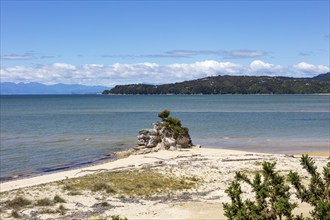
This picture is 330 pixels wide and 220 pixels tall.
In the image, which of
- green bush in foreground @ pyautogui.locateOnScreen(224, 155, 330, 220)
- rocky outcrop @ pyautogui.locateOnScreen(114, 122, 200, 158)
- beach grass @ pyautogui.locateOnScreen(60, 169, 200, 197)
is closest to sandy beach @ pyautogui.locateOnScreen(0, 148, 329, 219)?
beach grass @ pyautogui.locateOnScreen(60, 169, 200, 197)

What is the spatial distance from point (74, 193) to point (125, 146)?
30.3 metres

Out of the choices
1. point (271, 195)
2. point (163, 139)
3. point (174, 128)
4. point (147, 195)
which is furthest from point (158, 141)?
point (271, 195)

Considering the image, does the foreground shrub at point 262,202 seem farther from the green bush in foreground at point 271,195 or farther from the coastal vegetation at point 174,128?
the coastal vegetation at point 174,128

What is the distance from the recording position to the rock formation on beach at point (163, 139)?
45.6 m

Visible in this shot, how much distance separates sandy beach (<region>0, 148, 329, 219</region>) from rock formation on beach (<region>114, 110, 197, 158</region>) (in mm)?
11180

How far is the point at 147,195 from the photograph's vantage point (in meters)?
24.0

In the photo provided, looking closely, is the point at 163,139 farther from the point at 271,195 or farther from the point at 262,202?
the point at 262,202

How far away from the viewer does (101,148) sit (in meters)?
51.4

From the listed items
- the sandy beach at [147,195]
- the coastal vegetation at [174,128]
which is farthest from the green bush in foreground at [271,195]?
the coastal vegetation at [174,128]

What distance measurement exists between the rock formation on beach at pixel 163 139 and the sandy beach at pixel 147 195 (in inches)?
440

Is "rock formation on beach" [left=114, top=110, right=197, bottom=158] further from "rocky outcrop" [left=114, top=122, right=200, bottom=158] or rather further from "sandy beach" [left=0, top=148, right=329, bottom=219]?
"sandy beach" [left=0, top=148, right=329, bottom=219]

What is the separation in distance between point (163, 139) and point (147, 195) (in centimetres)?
2235

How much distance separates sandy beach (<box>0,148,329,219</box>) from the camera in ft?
66.6

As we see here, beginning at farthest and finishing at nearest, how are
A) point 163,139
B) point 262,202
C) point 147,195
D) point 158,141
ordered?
point 158,141 → point 163,139 → point 147,195 → point 262,202
